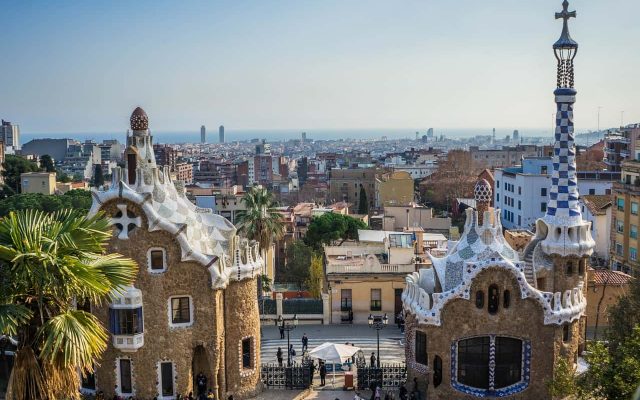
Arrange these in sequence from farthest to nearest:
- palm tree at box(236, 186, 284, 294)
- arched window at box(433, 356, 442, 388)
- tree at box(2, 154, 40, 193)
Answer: tree at box(2, 154, 40, 193), palm tree at box(236, 186, 284, 294), arched window at box(433, 356, 442, 388)

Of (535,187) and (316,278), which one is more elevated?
(535,187)

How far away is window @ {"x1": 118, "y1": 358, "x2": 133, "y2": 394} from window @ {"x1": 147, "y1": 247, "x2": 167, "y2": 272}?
4086 millimetres

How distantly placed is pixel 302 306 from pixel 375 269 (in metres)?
4.84

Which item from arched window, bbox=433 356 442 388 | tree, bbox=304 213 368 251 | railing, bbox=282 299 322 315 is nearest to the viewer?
arched window, bbox=433 356 442 388

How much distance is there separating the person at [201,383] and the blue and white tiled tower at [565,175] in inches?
607

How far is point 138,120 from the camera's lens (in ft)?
99.4

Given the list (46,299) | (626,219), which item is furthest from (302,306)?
(626,219)

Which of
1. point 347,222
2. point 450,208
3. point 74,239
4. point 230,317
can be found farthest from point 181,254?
point 450,208

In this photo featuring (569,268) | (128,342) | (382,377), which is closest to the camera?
(128,342)

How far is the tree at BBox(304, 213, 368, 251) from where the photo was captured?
198 feet

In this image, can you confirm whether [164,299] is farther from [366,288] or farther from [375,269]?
[375,269]

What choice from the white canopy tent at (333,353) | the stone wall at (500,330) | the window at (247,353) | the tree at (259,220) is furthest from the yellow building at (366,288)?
the stone wall at (500,330)

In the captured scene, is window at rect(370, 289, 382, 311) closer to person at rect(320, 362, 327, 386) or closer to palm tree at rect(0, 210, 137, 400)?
person at rect(320, 362, 327, 386)

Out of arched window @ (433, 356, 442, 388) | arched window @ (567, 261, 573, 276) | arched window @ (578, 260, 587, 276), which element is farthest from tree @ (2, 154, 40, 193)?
arched window @ (578, 260, 587, 276)
